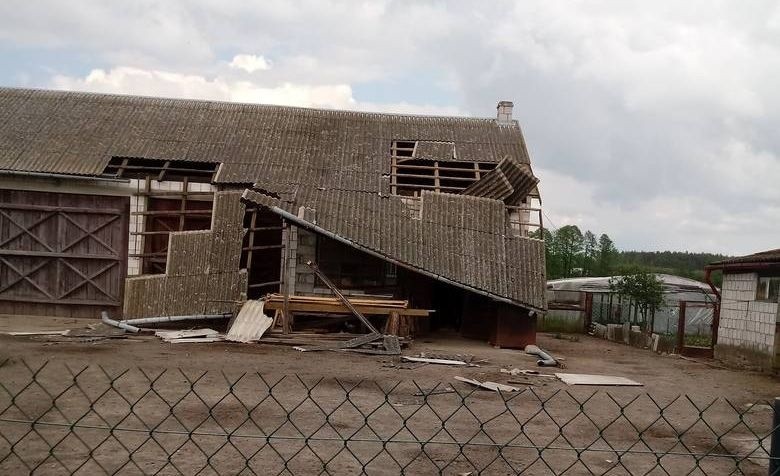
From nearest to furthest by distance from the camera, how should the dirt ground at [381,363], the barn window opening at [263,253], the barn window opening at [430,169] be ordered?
the dirt ground at [381,363] → the barn window opening at [263,253] → the barn window opening at [430,169]

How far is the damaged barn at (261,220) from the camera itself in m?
16.3

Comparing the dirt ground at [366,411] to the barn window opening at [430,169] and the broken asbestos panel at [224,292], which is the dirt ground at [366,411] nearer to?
the broken asbestos panel at [224,292]

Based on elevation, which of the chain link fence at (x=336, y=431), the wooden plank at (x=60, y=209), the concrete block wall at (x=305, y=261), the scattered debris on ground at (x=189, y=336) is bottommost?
the scattered debris on ground at (x=189, y=336)

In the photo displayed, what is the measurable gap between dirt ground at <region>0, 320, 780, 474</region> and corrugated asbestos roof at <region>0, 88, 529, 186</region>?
5.32 m

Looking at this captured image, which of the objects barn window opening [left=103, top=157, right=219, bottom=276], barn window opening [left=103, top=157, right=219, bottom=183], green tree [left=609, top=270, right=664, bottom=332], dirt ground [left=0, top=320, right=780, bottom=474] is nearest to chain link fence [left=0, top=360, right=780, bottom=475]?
dirt ground [left=0, top=320, right=780, bottom=474]

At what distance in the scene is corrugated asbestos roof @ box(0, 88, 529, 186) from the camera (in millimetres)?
19359

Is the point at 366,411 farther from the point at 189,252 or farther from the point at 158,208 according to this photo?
the point at 158,208

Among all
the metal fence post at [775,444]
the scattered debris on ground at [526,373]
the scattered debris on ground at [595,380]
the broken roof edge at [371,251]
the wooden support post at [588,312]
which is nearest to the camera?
the metal fence post at [775,444]

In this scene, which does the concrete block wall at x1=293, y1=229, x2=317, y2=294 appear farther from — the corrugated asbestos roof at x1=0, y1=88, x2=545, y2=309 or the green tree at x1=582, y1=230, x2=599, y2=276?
the green tree at x1=582, y1=230, x2=599, y2=276

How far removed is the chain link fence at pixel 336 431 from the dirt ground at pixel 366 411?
0.10ft

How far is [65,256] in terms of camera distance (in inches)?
734

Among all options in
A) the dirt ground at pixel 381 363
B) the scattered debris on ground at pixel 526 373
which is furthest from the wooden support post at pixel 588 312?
the scattered debris on ground at pixel 526 373

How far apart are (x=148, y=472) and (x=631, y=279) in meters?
21.9

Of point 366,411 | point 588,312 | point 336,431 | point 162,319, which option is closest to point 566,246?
point 588,312
